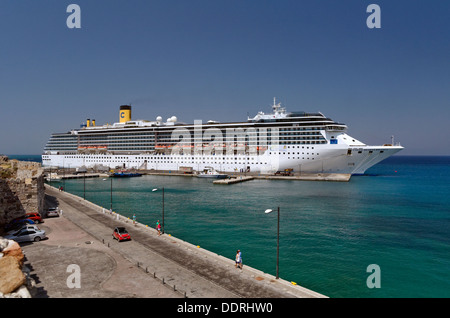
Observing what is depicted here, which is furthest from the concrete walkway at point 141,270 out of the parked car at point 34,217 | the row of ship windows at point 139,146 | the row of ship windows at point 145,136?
the row of ship windows at point 145,136

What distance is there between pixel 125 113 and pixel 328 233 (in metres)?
95.6

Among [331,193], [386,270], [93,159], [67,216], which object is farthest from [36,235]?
[93,159]

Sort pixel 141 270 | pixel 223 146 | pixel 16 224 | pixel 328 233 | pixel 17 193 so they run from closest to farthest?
1. pixel 141 270
2. pixel 16 224
3. pixel 17 193
4. pixel 328 233
5. pixel 223 146

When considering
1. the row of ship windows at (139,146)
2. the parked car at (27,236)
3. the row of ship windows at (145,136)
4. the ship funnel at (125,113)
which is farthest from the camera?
the ship funnel at (125,113)

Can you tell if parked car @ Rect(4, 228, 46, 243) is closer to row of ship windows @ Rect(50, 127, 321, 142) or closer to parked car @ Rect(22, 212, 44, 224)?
parked car @ Rect(22, 212, 44, 224)

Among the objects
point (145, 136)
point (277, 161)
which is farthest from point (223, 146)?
point (145, 136)

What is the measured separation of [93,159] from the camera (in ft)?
335

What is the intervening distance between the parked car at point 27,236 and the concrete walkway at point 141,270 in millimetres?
726

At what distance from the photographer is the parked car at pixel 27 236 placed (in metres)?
19.6

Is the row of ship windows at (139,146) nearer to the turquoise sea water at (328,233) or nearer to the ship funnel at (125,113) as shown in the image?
the ship funnel at (125,113)

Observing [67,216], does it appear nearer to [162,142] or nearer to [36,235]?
[36,235]

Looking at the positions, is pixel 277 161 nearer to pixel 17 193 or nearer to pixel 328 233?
pixel 328 233

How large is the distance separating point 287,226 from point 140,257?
55.0ft

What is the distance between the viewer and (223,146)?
81.8 m
